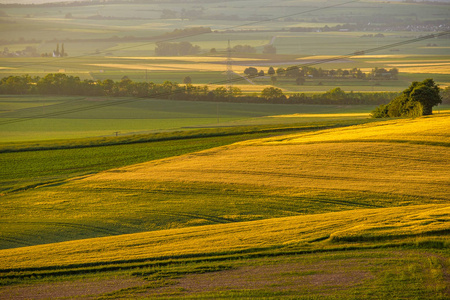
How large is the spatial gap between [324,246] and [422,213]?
17.1ft

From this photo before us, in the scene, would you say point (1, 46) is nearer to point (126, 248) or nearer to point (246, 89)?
point (246, 89)

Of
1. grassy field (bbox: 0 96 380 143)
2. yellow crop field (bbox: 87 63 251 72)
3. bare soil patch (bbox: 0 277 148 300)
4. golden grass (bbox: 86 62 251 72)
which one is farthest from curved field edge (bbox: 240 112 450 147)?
yellow crop field (bbox: 87 63 251 72)

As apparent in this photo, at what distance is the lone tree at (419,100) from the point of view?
49.9m

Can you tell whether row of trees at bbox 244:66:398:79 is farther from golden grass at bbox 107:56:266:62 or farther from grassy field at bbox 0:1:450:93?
golden grass at bbox 107:56:266:62

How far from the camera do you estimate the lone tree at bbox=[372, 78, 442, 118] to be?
4991cm

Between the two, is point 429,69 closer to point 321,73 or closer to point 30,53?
point 321,73

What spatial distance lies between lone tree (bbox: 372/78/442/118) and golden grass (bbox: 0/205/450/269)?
29.6m

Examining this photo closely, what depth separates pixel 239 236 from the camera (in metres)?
Answer: 20.6

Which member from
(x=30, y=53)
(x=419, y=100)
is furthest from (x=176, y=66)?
(x=419, y=100)

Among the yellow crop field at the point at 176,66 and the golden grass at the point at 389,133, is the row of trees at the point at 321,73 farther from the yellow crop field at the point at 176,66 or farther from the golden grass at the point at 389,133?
the golden grass at the point at 389,133

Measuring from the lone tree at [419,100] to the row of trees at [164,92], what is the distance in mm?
19961

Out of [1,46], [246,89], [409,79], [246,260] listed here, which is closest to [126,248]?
[246,260]

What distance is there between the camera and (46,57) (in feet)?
419

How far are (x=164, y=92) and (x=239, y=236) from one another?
5975 cm
